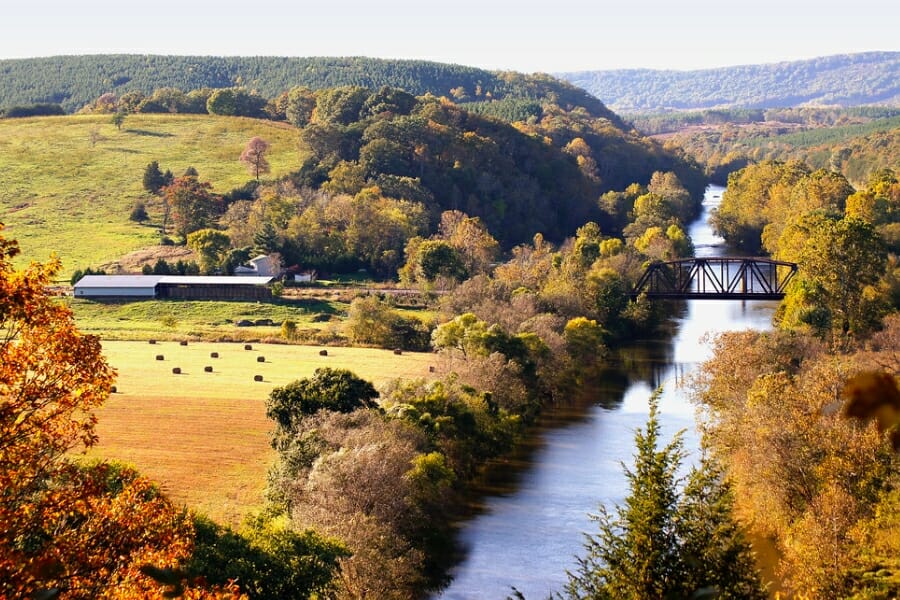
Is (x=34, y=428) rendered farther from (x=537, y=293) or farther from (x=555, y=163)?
(x=555, y=163)

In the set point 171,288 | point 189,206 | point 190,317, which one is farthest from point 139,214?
point 190,317

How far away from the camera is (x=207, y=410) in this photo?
5834cm

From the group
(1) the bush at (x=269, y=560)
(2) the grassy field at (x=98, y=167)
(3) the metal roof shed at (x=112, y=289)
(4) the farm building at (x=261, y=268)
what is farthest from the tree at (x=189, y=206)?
(1) the bush at (x=269, y=560)

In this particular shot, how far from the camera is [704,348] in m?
81.8

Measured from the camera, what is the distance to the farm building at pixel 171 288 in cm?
9544

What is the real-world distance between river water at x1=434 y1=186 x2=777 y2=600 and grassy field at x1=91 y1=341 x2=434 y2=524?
9267 millimetres

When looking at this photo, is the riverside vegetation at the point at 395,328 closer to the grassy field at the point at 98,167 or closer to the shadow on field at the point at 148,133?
the grassy field at the point at 98,167

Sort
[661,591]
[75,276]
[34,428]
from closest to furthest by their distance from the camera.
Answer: [34,428]
[661,591]
[75,276]

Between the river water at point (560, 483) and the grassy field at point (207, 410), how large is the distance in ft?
30.4

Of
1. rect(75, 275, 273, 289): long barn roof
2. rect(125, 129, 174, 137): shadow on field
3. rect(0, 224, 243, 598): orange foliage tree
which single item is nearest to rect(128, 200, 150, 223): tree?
rect(75, 275, 273, 289): long barn roof

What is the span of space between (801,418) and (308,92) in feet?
488

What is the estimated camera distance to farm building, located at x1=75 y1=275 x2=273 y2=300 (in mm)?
95438

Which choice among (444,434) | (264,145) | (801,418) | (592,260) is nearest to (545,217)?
(264,145)

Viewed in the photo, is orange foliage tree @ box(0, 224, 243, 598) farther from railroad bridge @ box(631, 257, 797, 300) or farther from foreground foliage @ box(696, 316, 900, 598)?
railroad bridge @ box(631, 257, 797, 300)
